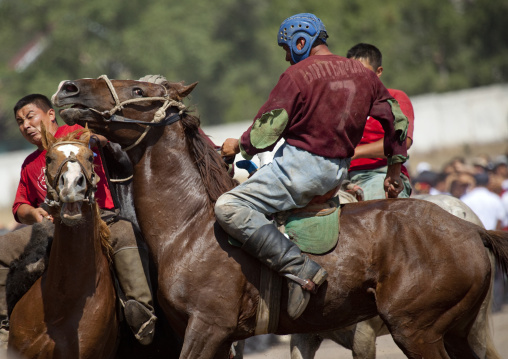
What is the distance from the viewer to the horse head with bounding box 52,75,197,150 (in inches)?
211

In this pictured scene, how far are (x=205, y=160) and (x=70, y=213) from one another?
1.15m

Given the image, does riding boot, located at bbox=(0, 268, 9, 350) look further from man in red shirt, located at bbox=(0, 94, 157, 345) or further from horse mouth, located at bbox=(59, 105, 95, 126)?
horse mouth, located at bbox=(59, 105, 95, 126)

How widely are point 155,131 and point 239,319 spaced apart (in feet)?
4.91

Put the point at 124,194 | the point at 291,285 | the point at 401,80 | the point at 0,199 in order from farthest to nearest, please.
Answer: the point at 401,80, the point at 0,199, the point at 124,194, the point at 291,285

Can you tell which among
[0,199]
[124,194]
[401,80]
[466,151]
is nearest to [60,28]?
[0,199]

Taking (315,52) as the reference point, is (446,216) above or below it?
below

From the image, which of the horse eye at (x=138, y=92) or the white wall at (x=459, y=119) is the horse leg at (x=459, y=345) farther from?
the white wall at (x=459, y=119)

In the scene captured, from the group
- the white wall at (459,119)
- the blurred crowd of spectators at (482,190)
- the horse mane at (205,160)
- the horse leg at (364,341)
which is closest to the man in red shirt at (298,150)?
the horse mane at (205,160)

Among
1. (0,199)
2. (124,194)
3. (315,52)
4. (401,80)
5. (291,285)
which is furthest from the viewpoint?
(401,80)

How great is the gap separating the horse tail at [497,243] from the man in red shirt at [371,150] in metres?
1.63

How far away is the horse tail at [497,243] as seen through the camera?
5531 millimetres

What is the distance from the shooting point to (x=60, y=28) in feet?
146

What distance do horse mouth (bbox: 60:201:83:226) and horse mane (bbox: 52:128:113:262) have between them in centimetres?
44

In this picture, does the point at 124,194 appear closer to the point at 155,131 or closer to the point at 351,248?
the point at 155,131
